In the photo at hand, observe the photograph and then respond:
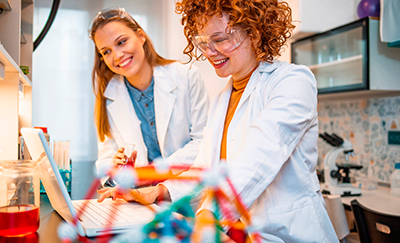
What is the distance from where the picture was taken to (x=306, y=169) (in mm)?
930

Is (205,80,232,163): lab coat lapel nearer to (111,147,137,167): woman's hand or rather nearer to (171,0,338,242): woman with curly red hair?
(171,0,338,242): woman with curly red hair

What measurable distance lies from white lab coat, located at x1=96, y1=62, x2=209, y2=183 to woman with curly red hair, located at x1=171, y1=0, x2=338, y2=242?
1.64 feet

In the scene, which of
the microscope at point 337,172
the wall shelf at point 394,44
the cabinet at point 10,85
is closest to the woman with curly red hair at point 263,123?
the cabinet at point 10,85

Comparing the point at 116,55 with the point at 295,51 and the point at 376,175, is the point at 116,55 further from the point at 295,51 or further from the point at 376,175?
the point at 376,175

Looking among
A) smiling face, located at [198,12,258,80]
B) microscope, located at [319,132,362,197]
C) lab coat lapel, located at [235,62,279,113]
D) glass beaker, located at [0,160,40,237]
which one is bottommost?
microscope, located at [319,132,362,197]

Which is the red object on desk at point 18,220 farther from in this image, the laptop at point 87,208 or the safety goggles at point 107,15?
the safety goggles at point 107,15

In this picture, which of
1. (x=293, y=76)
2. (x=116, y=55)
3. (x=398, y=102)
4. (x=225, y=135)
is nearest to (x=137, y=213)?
(x=225, y=135)

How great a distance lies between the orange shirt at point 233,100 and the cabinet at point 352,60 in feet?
4.05

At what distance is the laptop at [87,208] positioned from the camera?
67 cm

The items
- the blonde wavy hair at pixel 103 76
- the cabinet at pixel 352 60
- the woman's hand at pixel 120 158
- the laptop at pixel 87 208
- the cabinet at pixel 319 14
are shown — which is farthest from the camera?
the cabinet at pixel 319 14

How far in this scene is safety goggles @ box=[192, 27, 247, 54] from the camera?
1.04 m

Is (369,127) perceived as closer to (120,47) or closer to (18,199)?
(120,47)

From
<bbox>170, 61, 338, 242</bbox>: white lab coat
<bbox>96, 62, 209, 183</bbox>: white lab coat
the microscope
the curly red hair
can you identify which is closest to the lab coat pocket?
<bbox>170, 61, 338, 242</bbox>: white lab coat

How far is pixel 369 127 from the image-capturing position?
96.0 inches
